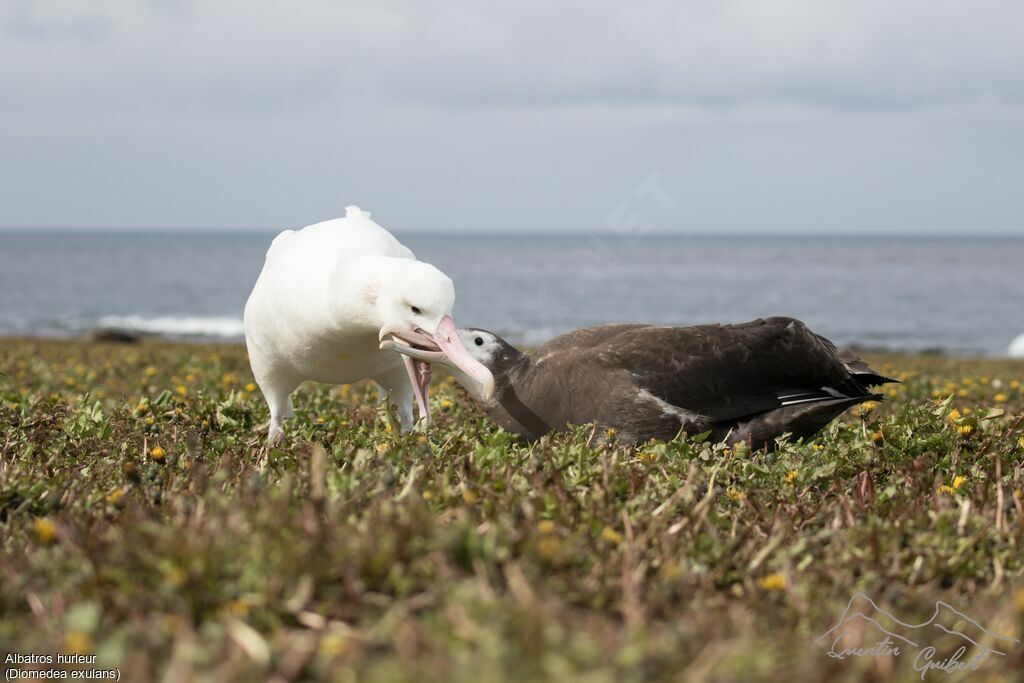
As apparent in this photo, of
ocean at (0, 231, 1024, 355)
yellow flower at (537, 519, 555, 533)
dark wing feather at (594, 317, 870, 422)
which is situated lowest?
ocean at (0, 231, 1024, 355)

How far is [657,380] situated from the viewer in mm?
5609

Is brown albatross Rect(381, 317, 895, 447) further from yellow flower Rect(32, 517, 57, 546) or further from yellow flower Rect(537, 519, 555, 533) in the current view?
yellow flower Rect(32, 517, 57, 546)

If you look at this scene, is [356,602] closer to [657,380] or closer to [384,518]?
[384,518]

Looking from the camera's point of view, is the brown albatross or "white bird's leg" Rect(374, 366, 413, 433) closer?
the brown albatross

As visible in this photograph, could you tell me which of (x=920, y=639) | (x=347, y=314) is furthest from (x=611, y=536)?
(x=347, y=314)

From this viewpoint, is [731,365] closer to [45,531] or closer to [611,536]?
[611,536]

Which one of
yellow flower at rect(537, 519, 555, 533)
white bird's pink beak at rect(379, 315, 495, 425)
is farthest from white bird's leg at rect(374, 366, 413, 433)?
yellow flower at rect(537, 519, 555, 533)

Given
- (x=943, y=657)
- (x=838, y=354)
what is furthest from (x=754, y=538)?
(x=838, y=354)

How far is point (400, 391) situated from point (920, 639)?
13.6 feet

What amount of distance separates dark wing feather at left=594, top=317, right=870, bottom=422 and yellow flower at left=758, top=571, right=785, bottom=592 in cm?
238

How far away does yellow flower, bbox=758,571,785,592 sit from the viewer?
10.4ft

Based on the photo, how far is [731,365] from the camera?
18.9 feet

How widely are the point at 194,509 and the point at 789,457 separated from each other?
2797 mm

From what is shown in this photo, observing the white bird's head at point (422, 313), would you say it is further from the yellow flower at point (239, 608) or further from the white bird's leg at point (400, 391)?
the yellow flower at point (239, 608)
